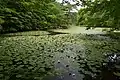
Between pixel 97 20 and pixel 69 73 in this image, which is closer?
pixel 69 73

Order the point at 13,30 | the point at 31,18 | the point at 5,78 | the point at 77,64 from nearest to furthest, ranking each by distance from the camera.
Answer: the point at 5,78 < the point at 77,64 < the point at 13,30 < the point at 31,18

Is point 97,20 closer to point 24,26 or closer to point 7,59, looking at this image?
point 7,59

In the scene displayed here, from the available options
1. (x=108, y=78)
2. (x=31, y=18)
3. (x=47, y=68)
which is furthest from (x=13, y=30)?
(x=108, y=78)

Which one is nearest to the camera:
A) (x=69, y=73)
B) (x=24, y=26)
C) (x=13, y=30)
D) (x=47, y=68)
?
(x=69, y=73)

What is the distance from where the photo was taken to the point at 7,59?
4027 millimetres

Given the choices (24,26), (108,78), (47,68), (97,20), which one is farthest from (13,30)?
(108,78)

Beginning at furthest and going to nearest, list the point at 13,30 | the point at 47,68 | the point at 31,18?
the point at 31,18 → the point at 13,30 → the point at 47,68

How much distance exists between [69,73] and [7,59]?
189 cm

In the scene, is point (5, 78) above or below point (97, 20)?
below

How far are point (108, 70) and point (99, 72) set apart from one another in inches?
11.1

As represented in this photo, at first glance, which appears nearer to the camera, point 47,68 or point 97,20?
point 47,68

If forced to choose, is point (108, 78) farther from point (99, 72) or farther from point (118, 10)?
point (118, 10)

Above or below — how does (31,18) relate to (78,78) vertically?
above

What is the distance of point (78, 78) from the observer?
287cm
